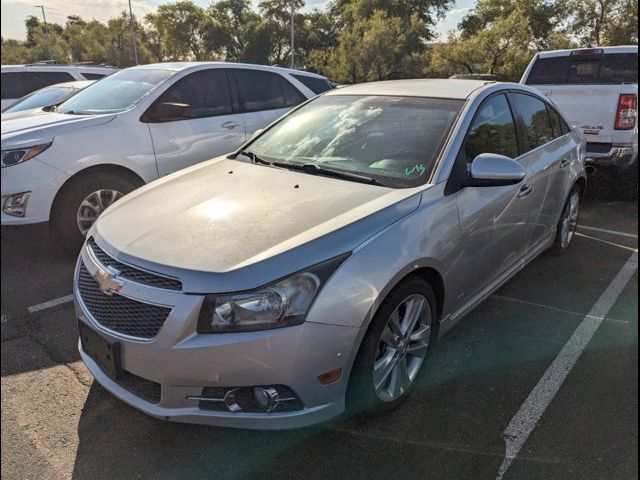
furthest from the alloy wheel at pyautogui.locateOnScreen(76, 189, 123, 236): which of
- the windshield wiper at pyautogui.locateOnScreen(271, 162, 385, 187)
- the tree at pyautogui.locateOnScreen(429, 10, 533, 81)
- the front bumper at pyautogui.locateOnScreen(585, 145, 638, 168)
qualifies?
the tree at pyautogui.locateOnScreen(429, 10, 533, 81)

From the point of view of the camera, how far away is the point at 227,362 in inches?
77.5

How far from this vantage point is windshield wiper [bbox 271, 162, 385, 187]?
2.82 meters

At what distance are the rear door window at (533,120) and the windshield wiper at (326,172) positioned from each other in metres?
1.55

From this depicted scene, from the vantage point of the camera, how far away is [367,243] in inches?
87.1

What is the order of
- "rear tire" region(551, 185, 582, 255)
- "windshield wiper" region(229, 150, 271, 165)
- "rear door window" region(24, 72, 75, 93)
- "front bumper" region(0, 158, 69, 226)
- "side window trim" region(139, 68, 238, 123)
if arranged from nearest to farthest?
"windshield wiper" region(229, 150, 271, 165) < "front bumper" region(0, 158, 69, 226) < "rear tire" region(551, 185, 582, 255) < "side window trim" region(139, 68, 238, 123) < "rear door window" region(24, 72, 75, 93)

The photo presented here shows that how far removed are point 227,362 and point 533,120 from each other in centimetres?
319

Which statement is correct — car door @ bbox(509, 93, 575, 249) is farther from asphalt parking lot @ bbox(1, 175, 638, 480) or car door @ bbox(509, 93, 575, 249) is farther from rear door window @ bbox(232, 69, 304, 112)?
rear door window @ bbox(232, 69, 304, 112)

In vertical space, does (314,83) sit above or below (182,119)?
above

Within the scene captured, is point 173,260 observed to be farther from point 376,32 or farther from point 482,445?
point 376,32

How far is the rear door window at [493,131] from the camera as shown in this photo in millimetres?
3081

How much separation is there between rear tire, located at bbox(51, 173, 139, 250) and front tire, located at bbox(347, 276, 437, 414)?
311cm

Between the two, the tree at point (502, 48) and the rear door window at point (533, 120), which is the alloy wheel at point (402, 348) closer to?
the rear door window at point (533, 120)

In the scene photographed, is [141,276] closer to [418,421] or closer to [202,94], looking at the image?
[418,421]

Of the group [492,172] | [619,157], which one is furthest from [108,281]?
[619,157]
